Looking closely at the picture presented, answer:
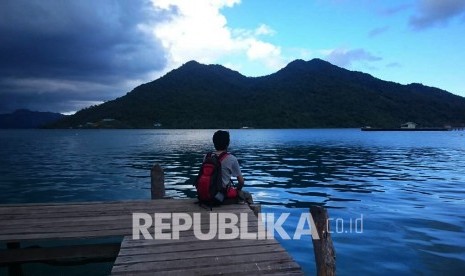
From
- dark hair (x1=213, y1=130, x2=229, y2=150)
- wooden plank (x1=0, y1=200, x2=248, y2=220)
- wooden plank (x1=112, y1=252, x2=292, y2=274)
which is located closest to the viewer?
wooden plank (x1=112, y1=252, x2=292, y2=274)

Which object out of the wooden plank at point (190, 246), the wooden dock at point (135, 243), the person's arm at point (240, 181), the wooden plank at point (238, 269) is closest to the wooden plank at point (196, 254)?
the wooden dock at point (135, 243)

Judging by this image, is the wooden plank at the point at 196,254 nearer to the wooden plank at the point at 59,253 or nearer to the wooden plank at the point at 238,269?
the wooden plank at the point at 238,269

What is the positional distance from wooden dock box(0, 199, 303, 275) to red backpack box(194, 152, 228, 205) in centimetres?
29

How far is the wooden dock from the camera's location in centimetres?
539

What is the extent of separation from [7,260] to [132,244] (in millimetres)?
3618

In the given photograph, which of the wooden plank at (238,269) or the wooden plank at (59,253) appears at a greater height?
the wooden plank at (238,269)

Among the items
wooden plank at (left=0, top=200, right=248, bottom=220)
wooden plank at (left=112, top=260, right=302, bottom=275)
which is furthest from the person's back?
wooden plank at (left=112, top=260, right=302, bottom=275)

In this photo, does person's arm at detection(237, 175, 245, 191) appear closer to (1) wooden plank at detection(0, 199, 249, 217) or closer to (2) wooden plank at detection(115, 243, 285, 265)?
(1) wooden plank at detection(0, 199, 249, 217)

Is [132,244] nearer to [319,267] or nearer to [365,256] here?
[319,267]

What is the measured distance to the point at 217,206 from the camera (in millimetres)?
8914

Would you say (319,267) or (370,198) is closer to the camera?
(319,267)

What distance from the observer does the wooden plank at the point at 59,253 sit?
7.85m

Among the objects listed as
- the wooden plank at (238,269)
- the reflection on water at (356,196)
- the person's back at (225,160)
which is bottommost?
the reflection on water at (356,196)

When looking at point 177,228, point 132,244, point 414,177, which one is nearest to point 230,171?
point 177,228
